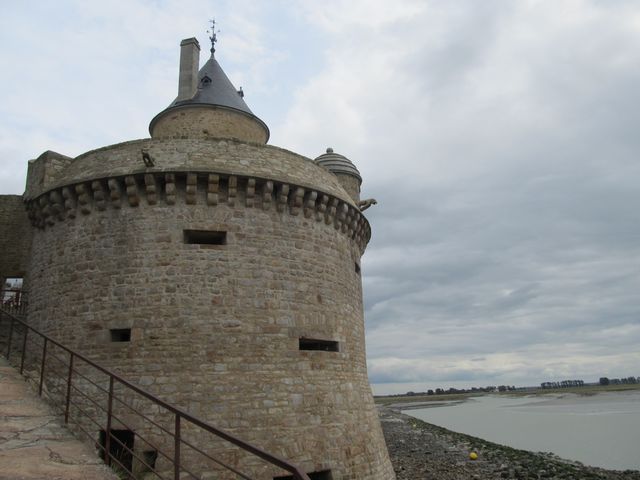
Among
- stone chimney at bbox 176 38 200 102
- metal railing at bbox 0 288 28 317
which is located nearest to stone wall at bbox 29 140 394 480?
metal railing at bbox 0 288 28 317

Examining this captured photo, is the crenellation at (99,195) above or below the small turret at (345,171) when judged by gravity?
below

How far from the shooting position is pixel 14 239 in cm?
1223

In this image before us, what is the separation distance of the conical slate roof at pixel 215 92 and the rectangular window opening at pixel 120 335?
7315 millimetres

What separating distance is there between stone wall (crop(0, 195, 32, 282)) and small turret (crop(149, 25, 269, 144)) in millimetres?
4106

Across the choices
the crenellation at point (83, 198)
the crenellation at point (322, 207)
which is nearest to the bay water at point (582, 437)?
the crenellation at point (322, 207)

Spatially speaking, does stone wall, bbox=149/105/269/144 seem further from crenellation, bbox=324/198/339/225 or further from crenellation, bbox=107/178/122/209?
crenellation, bbox=107/178/122/209

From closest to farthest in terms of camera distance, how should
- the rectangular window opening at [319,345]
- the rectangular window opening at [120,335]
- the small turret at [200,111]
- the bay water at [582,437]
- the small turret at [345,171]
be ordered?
the rectangular window opening at [120,335]
the rectangular window opening at [319,345]
the small turret at [345,171]
the small turret at [200,111]
the bay water at [582,437]

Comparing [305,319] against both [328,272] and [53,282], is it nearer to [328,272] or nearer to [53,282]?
[328,272]

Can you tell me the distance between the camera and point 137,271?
9.20m

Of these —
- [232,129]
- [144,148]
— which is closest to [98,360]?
[144,148]

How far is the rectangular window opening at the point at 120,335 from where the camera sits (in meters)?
9.02

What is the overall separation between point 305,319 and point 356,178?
16.9ft

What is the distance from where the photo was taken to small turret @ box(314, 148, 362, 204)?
13344mm

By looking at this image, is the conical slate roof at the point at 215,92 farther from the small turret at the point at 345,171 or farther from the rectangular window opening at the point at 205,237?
the rectangular window opening at the point at 205,237
